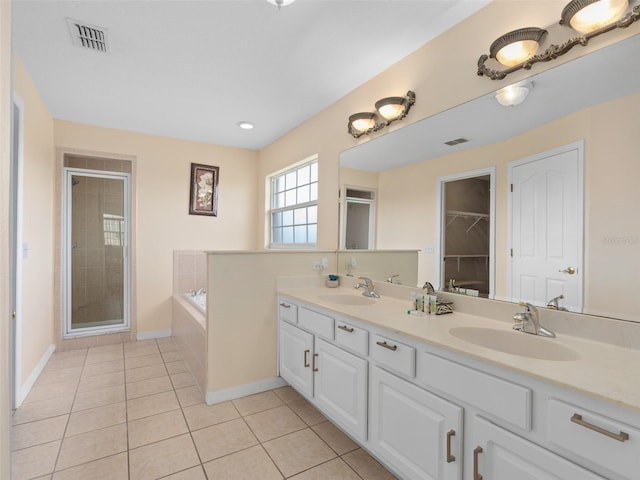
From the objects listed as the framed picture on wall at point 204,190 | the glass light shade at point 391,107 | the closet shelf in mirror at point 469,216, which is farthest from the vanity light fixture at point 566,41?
the framed picture on wall at point 204,190

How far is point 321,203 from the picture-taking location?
3174 mm

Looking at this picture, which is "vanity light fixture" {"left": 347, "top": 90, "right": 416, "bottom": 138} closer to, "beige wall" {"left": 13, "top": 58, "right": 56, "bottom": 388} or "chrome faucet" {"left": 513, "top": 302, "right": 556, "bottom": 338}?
"chrome faucet" {"left": 513, "top": 302, "right": 556, "bottom": 338}

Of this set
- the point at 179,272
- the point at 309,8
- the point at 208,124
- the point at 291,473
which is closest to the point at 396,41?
the point at 309,8

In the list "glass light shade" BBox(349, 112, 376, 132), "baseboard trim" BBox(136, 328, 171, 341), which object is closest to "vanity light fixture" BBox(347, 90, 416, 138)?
"glass light shade" BBox(349, 112, 376, 132)

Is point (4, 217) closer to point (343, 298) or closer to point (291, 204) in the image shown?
point (343, 298)

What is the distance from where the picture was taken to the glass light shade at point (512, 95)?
160 centimetres

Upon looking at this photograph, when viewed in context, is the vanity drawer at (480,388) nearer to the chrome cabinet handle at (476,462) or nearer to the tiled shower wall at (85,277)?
the chrome cabinet handle at (476,462)

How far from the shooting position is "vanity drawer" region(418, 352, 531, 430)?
1.05 meters

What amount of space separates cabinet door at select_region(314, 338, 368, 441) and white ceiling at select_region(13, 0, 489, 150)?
182cm

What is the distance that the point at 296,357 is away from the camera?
7.72 ft

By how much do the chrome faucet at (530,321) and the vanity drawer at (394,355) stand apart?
513mm

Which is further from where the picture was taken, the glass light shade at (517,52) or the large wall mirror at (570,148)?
the glass light shade at (517,52)

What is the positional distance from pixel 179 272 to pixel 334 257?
216 cm

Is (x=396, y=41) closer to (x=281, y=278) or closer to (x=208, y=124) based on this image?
(x=281, y=278)
